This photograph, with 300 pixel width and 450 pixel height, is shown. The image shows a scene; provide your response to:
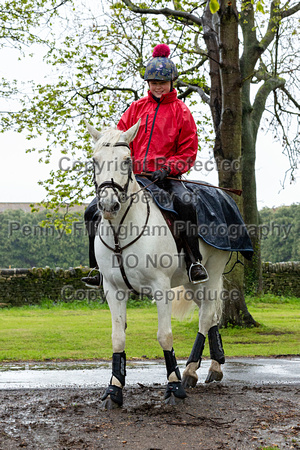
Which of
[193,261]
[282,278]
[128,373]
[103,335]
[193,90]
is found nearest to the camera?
[193,261]

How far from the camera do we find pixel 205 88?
17.4 m

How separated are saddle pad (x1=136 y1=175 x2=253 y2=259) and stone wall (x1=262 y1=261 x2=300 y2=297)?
14.8m

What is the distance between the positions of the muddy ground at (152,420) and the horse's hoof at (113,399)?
0.26 feet

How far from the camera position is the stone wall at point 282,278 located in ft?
71.7

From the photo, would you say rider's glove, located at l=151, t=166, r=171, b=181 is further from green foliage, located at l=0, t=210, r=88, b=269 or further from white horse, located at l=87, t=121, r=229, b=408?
green foliage, located at l=0, t=210, r=88, b=269

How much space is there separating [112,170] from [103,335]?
7.57 m

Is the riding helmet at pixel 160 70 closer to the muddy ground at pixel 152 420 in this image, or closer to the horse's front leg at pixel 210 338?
the horse's front leg at pixel 210 338

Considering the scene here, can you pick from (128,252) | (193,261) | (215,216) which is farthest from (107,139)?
(215,216)

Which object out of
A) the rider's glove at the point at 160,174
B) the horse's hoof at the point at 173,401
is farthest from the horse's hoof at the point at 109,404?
the rider's glove at the point at 160,174

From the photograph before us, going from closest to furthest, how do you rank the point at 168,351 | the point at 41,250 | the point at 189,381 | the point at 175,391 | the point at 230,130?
the point at 175,391, the point at 168,351, the point at 189,381, the point at 230,130, the point at 41,250

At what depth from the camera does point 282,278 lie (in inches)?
870

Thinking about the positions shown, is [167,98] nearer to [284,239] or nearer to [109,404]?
[109,404]

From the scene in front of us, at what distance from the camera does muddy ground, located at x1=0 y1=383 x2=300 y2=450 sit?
13.6 feet

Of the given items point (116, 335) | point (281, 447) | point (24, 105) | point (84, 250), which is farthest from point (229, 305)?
point (84, 250)
